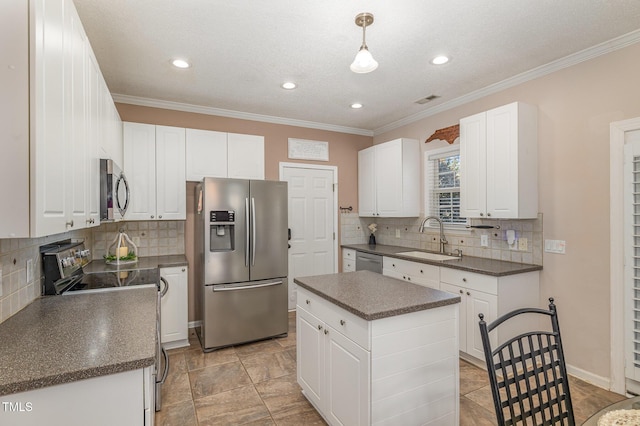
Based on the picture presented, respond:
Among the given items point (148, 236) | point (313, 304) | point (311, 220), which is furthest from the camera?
point (311, 220)

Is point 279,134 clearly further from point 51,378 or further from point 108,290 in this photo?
point 51,378

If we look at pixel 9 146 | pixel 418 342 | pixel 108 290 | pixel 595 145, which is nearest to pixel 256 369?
pixel 108 290

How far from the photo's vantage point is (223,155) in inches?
152

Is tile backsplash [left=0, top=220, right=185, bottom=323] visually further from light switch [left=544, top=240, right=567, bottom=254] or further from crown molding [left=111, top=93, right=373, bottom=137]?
light switch [left=544, top=240, right=567, bottom=254]

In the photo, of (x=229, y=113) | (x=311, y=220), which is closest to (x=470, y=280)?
(x=311, y=220)

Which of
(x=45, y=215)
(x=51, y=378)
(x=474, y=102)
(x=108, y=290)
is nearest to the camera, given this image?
(x=51, y=378)

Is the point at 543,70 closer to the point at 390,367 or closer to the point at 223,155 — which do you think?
the point at 390,367

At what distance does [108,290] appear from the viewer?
2.14m

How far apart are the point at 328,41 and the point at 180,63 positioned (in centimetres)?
130

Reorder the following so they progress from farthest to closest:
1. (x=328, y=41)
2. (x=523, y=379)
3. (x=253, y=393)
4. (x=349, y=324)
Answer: (x=253, y=393) < (x=328, y=41) < (x=349, y=324) < (x=523, y=379)

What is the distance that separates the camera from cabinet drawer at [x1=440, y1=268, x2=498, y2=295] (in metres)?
2.74

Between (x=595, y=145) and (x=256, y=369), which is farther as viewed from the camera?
(x=256, y=369)

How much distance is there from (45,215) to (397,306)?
1.59 metres

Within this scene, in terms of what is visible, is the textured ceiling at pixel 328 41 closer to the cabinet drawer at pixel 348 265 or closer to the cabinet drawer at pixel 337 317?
the cabinet drawer at pixel 337 317
